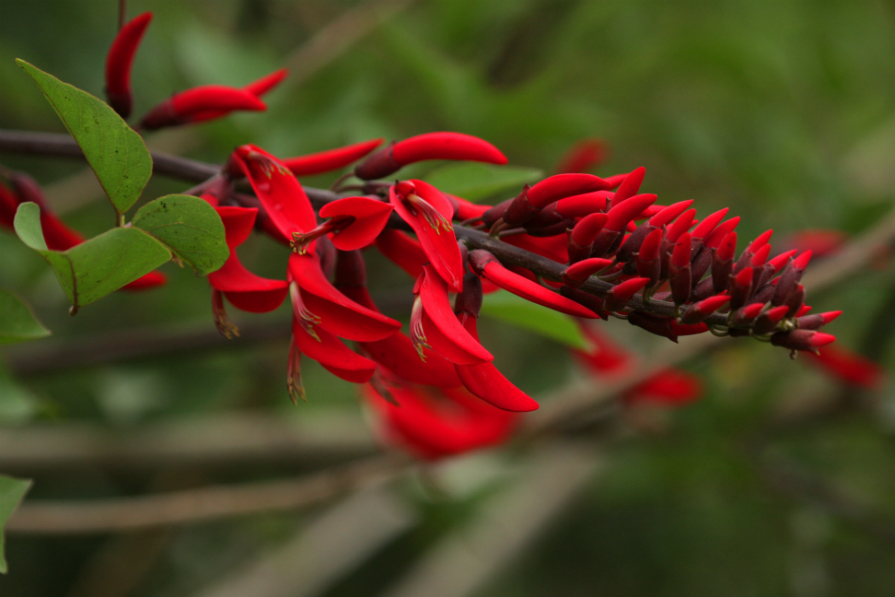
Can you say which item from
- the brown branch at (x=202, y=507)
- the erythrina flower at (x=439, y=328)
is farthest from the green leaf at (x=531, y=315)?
the brown branch at (x=202, y=507)

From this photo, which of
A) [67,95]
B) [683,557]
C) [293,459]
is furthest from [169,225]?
[683,557]

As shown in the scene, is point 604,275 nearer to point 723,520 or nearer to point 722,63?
point 722,63

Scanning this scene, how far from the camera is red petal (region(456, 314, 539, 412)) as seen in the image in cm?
39

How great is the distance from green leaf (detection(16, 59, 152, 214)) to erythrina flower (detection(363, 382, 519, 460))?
667 mm

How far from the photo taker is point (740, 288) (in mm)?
354

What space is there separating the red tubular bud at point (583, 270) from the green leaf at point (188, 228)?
0.18 meters

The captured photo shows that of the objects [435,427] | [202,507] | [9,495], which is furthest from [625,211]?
[202,507]

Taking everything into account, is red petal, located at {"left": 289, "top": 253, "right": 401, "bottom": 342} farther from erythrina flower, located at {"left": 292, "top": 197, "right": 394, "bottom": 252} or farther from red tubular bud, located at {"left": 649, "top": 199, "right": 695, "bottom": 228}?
red tubular bud, located at {"left": 649, "top": 199, "right": 695, "bottom": 228}

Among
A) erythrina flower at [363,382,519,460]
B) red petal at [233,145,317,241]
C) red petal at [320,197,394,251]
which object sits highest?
red petal at [320,197,394,251]

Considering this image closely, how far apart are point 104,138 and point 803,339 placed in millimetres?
381

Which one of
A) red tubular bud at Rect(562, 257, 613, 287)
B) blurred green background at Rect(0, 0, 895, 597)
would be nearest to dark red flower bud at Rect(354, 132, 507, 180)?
red tubular bud at Rect(562, 257, 613, 287)

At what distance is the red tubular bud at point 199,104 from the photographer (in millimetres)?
505

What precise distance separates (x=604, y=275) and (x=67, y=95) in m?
0.30

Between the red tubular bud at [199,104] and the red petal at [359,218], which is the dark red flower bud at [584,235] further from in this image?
the red tubular bud at [199,104]
